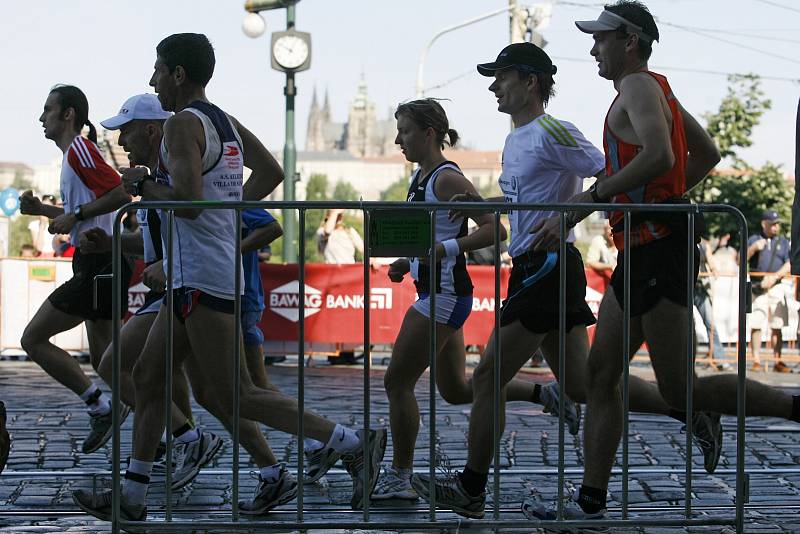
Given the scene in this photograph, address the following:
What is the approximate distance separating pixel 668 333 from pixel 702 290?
11131 mm

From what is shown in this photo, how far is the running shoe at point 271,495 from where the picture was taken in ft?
18.2

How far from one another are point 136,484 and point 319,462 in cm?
75

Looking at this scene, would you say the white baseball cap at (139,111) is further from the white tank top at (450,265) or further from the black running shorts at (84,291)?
the black running shorts at (84,291)

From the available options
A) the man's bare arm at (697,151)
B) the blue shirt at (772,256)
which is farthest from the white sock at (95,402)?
the blue shirt at (772,256)

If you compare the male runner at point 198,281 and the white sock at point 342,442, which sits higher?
the male runner at point 198,281

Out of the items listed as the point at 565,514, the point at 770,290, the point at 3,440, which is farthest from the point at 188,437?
the point at 770,290

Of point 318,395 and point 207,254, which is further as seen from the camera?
point 318,395

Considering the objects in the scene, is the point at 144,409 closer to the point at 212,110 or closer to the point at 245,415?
the point at 245,415

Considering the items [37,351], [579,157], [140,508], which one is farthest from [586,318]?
[37,351]

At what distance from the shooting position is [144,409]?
17.9 ft

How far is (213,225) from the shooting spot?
17.4 feet

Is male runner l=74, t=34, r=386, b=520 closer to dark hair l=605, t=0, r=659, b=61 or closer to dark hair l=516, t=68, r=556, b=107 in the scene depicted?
dark hair l=516, t=68, r=556, b=107

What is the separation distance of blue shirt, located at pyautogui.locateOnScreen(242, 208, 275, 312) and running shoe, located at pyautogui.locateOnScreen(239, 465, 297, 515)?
1.07 m

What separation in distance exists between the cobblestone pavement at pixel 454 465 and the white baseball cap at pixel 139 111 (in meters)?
Answer: 1.62
